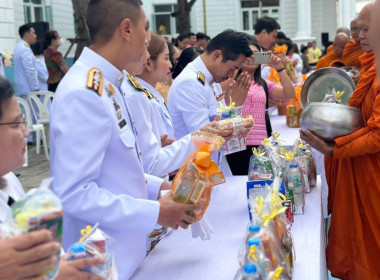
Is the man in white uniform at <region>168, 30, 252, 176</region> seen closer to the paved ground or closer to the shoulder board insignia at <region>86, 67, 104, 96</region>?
the shoulder board insignia at <region>86, 67, 104, 96</region>

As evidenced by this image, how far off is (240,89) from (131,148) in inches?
84.0

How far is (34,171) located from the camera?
7.45 meters

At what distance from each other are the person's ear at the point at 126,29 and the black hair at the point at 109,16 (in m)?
0.01

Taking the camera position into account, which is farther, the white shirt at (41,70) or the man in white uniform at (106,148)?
the white shirt at (41,70)

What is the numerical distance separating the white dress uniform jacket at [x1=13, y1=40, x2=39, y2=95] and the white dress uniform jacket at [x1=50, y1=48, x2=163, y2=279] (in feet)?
25.0

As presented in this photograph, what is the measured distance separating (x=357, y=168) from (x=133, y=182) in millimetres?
1421

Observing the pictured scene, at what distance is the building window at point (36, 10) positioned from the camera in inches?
693

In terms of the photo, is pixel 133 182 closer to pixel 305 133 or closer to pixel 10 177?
pixel 10 177

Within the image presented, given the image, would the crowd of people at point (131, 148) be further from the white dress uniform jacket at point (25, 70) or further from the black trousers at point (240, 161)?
the white dress uniform jacket at point (25, 70)

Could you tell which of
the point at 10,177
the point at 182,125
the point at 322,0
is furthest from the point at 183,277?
the point at 322,0

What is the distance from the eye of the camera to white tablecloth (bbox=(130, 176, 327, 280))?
6.22 ft

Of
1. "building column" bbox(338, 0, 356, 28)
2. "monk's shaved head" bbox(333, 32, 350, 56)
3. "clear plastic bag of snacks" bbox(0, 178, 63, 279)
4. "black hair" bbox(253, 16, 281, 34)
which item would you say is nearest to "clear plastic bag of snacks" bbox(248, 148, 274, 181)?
"clear plastic bag of snacks" bbox(0, 178, 63, 279)

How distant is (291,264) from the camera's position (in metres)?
1.81

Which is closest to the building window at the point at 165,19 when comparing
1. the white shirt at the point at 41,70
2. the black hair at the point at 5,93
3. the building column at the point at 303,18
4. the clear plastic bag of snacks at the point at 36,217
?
the building column at the point at 303,18
